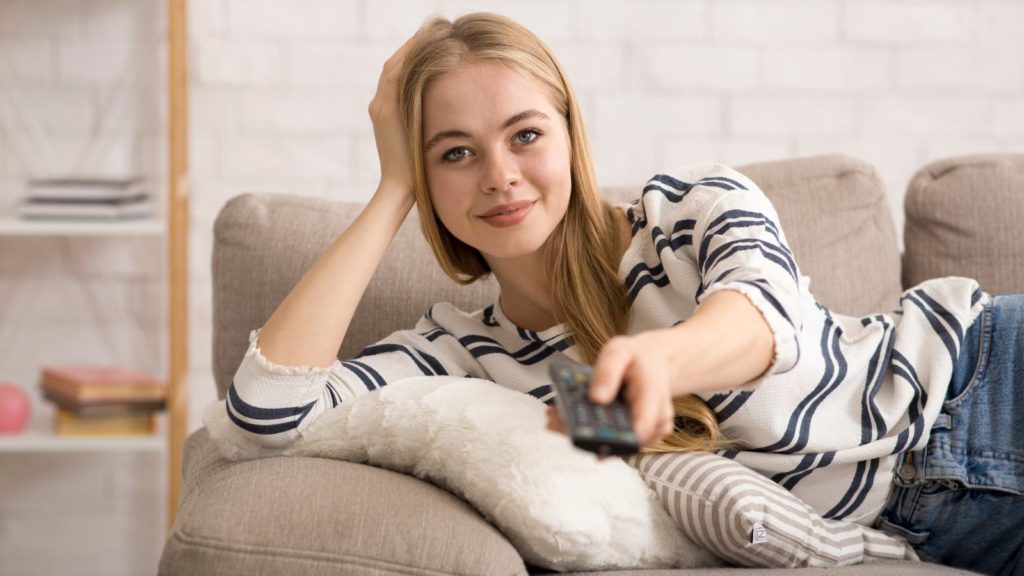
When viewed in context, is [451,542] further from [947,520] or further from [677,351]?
[947,520]

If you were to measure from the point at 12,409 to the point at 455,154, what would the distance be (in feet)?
4.47

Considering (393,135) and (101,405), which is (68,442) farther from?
(393,135)

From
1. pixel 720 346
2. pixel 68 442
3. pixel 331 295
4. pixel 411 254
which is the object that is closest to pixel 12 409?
pixel 68 442

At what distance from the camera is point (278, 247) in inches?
64.9

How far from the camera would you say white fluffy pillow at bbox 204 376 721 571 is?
1137 mm

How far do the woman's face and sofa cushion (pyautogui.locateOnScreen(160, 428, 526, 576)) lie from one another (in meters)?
0.38

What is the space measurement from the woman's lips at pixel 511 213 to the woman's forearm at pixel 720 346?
39 cm

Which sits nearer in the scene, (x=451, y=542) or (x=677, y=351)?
(x=677, y=351)

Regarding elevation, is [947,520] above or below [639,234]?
below

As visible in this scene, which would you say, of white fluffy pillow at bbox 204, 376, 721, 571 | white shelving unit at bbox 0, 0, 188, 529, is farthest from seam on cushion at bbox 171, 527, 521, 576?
white shelving unit at bbox 0, 0, 188, 529

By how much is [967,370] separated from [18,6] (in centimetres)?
207

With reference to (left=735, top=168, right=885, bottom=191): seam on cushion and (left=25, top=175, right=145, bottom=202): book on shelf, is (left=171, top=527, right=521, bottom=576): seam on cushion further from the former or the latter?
(left=25, top=175, right=145, bottom=202): book on shelf

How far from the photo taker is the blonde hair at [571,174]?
1.39 m

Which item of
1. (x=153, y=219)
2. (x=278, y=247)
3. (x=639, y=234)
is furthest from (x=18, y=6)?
(x=639, y=234)
